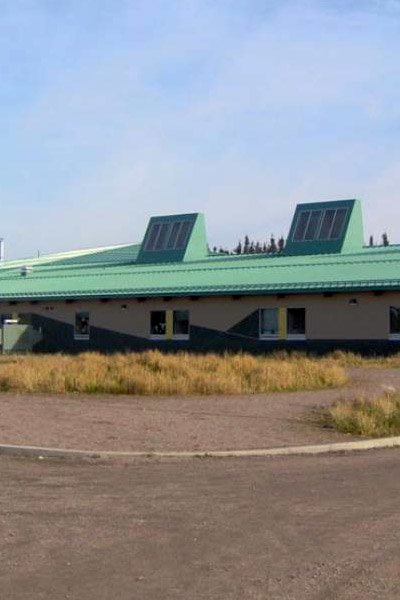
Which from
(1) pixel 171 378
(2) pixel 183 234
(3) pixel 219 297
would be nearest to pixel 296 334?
(3) pixel 219 297

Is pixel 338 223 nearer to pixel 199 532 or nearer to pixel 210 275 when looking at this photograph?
pixel 210 275

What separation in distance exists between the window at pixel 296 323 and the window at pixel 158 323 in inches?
248

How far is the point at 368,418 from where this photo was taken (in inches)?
668

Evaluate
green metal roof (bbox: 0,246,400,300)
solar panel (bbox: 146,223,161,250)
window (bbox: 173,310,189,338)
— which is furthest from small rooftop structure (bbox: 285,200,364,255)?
solar panel (bbox: 146,223,161,250)

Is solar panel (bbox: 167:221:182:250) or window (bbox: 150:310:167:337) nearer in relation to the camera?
window (bbox: 150:310:167:337)

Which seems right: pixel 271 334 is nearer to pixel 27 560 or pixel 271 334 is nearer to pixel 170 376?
pixel 170 376

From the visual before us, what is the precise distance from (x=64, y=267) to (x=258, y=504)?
4874cm

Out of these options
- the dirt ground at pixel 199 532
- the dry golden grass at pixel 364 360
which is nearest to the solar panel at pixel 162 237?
the dry golden grass at pixel 364 360

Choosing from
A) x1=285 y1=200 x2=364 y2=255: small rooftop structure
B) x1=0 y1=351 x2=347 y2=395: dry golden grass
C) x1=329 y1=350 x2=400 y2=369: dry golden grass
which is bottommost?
x1=0 y1=351 x2=347 y2=395: dry golden grass

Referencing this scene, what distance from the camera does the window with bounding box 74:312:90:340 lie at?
46.6m

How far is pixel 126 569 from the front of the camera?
Result: 24.5ft

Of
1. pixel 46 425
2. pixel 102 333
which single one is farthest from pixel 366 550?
pixel 102 333

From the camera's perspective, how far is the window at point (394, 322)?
38.0 metres

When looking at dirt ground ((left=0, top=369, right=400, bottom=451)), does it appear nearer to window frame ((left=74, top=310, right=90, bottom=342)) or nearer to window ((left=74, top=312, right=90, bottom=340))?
window frame ((left=74, top=310, right=90, bottom=342))
